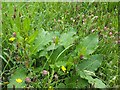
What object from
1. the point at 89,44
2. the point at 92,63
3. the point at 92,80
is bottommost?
the point at 92,80

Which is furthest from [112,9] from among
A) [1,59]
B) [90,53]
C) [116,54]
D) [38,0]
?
[1,59]

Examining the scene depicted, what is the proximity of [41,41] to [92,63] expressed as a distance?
0.38 meters

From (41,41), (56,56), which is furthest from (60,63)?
(41,41)

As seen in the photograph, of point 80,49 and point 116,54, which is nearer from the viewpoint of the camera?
point 80,49

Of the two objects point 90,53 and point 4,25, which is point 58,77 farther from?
point 4,25

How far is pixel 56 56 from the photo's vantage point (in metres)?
2.46

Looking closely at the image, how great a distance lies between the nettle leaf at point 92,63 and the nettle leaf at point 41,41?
0.28m

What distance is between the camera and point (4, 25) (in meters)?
2.76

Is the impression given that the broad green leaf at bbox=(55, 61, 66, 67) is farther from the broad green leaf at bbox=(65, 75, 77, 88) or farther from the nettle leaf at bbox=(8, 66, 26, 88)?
the nettle leaf at bbox=(8, 66, 26, 88)

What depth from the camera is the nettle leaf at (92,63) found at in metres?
2.41

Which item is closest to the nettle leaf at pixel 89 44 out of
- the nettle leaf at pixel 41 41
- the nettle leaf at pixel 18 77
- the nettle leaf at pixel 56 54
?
the nettle leaf at pixel 56 54

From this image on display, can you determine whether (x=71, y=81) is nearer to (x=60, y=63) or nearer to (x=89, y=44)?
(x=60, y=63)

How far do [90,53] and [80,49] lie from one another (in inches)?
3.2

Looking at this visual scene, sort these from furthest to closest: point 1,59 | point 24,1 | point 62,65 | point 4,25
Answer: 1. point 24,1
2. point 4,25
3. point 1,59
4. point 62,65
